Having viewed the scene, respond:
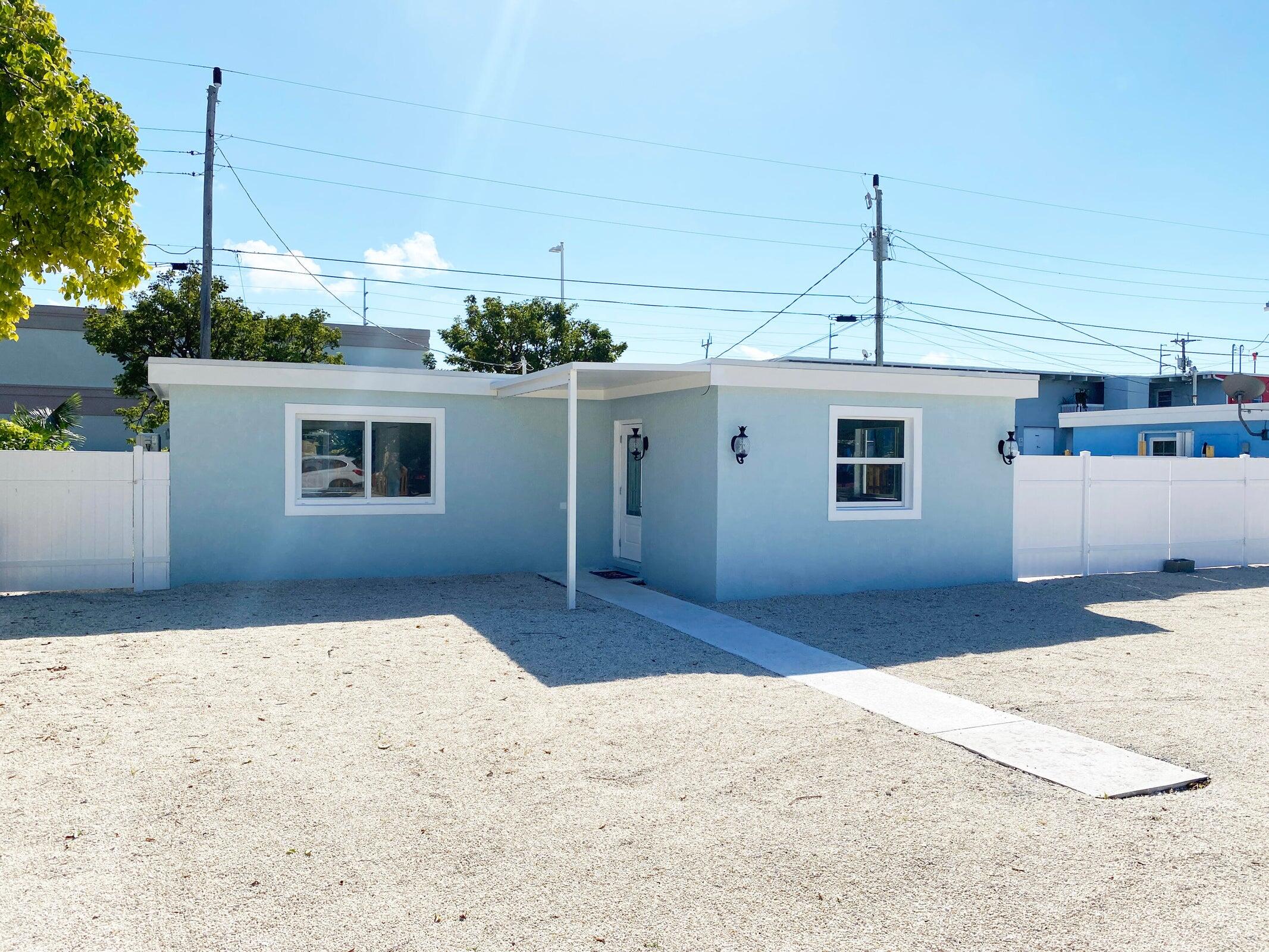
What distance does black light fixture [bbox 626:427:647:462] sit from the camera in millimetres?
12626

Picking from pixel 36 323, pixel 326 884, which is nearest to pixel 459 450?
pixel 326 884

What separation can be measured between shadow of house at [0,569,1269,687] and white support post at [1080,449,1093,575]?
3.27 feet

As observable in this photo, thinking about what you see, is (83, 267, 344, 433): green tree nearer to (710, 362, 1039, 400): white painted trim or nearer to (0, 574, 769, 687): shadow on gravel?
(0, 574, 769, 687): shadow on gravel

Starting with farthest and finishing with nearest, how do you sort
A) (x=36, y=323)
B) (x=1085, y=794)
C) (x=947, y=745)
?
(x=36, y=323), (x=947, y=745), (x=1085, y=794)

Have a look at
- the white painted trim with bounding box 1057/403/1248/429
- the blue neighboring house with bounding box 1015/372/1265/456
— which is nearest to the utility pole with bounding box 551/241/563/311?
the blue neighboring house with bounding box 1015/372/1265/456

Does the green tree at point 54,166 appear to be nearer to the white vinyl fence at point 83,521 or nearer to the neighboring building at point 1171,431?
the white vinyl fence at point 83,521

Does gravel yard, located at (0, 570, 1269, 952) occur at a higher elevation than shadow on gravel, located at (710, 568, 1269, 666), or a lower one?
lower

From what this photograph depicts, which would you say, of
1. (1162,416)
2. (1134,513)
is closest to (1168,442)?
(1162,416)

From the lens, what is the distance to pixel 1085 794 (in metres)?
4.68

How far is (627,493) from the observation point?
13.2m

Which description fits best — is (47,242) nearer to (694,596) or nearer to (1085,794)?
(694,596)

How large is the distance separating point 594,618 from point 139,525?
5.79 meters

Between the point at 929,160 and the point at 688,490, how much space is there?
47.6 ft

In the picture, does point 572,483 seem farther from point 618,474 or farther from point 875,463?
point 875,463
